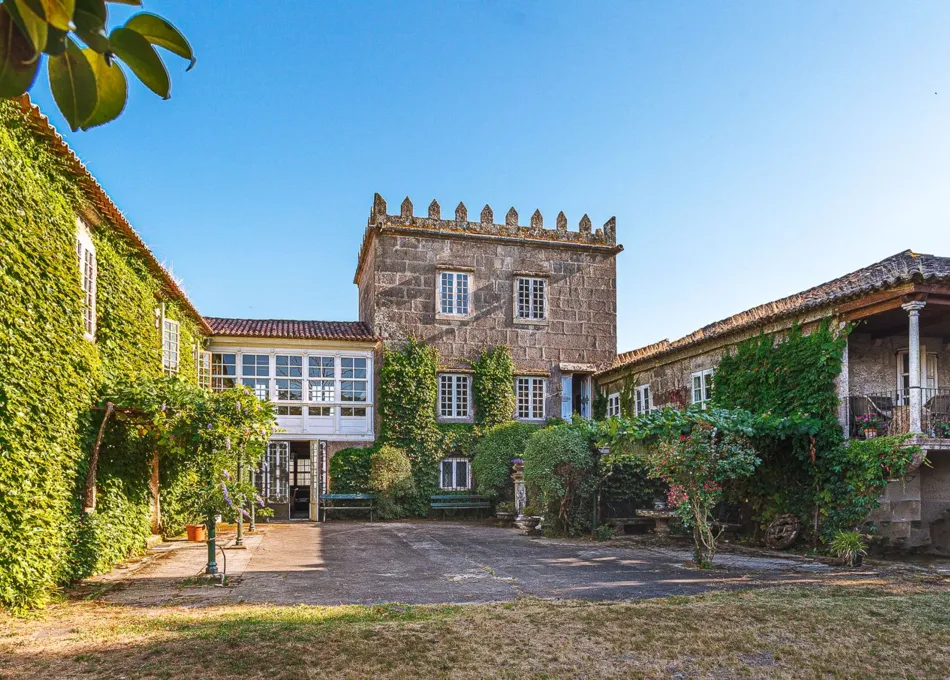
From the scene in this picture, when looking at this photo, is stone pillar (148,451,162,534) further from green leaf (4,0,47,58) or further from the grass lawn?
green leaf (4,0,47,58)

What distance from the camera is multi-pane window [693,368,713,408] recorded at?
16.9 m

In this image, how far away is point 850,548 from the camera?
11.3 meters

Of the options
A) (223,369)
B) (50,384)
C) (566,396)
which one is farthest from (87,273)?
(566,396)

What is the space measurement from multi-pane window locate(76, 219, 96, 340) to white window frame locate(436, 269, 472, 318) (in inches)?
488

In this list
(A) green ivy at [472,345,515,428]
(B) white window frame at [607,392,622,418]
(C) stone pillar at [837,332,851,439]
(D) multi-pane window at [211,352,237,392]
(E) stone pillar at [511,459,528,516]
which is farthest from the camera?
(A) green ivy at [472,345,515,428]

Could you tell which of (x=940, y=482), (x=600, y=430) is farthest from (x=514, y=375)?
(x=940, y=482)

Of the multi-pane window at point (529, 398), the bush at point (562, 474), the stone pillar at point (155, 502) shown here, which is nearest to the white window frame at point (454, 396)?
the multi-pane window at point (529, 398)

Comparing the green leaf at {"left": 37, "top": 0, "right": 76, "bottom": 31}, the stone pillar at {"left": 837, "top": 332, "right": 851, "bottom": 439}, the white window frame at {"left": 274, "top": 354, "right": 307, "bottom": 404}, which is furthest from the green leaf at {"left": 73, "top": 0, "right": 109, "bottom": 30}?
the white window frame at {"left": 274, "top": 354, "right": 307, "bottom": 404}

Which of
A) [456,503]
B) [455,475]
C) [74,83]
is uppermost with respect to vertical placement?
[74,83]

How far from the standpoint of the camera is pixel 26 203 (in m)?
8.05

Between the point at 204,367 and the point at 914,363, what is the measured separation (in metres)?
15.9

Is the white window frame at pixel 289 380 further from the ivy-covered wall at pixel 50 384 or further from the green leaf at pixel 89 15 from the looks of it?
the green leaf at pixel 89 15

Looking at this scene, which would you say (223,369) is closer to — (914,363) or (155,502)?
(155,502)

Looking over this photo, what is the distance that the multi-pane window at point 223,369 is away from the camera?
20438 mm
